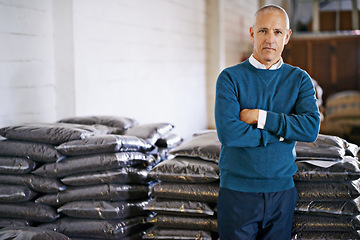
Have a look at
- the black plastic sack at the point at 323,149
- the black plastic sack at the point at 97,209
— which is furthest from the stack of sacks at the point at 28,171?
the black plastic sack at the point at 323,149

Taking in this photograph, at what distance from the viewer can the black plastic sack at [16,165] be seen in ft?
9.02

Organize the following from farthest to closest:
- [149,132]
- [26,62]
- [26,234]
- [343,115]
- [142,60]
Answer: [343,115] → [142,60] → [26,62] → [149,132] → [26,234]

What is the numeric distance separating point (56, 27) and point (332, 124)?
463 centimetres

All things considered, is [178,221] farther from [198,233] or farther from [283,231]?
[283,231]

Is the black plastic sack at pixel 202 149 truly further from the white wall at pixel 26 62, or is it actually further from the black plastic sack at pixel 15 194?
the white wall at pixel 26 62

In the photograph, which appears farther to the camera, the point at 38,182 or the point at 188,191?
the point at 38,182

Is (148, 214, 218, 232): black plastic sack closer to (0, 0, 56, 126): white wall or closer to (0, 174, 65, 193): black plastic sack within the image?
(0, 174, 65, 193): black plastic sack

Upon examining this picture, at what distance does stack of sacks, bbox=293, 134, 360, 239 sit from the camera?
2.46m

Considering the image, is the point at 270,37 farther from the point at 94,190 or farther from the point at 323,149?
the point at 94,190

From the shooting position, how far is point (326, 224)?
2467 millimetres

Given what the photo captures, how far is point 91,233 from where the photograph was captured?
2.69 metres

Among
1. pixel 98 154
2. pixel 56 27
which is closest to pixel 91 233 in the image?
pixel 98 154

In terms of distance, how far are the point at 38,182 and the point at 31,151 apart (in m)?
0.17

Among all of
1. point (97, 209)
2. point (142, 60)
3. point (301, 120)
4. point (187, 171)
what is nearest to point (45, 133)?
point (97, 209)
